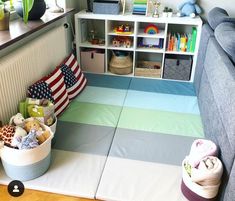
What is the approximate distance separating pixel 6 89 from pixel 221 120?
1393 millimetres

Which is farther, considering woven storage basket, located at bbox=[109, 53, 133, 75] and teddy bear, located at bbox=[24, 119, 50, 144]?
woven storage basket, located at bbox=[109, 53, 133, 75]

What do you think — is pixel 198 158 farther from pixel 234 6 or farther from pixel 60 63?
pixel 234 6

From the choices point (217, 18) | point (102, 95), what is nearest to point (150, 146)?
point (102, 95)

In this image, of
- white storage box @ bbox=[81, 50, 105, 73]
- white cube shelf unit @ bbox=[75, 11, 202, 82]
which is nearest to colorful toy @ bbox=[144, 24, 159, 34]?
white cube shelf unit @ bbox=[75, 11, 202, 82]

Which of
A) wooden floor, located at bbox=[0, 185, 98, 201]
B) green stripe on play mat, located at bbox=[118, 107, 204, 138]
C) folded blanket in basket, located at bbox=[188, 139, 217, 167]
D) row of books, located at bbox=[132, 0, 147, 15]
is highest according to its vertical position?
row of books, located at bbox=[132, 0, 147, 15]

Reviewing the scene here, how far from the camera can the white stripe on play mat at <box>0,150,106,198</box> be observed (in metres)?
1.55

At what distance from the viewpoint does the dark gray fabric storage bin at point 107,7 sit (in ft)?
9.51

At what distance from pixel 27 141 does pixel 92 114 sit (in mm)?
855

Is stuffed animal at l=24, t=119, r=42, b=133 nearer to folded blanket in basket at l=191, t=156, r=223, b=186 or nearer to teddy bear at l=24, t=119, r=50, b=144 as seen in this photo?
teddy bear at l=24, t=119, r=50, b=144

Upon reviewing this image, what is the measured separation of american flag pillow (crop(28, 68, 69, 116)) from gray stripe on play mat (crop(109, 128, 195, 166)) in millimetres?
562

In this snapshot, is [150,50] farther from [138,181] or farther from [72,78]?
[138,181]

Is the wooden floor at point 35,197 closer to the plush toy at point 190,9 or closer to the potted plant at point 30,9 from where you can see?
the potted plant at point 30,9

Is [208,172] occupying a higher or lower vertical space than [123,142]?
higher

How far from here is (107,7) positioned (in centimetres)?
291
